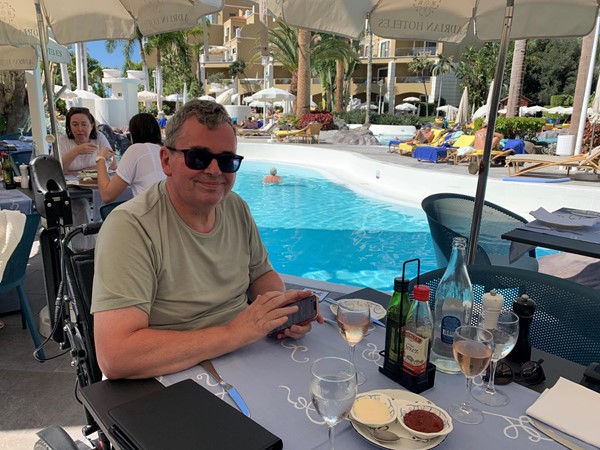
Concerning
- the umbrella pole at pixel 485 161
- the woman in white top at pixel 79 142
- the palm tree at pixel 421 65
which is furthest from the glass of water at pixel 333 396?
the palm tree at pixel 421 65

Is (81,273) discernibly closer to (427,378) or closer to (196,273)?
(196,273)

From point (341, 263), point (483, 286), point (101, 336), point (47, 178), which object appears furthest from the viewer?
point (341, 263)

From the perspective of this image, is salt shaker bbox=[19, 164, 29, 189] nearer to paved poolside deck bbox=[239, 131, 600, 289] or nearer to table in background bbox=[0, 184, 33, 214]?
table in background bbox=[0, 184, 33, 214]

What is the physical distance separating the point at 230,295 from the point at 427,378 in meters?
0.79

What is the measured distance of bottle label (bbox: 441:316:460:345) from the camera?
4.38 feet

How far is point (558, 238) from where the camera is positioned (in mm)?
2779

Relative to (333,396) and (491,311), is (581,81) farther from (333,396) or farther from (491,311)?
(333,396)

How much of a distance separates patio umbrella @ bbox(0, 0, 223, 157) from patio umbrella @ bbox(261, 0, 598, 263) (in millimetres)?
725

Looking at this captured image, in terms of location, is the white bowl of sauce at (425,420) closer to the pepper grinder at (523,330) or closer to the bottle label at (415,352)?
the bottle label at (415,352)

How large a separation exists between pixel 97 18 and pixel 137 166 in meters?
1.38

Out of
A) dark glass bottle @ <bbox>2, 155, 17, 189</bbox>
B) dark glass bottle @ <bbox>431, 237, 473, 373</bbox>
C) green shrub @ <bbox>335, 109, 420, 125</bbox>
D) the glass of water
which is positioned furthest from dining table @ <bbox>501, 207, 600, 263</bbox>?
green shrub @ <bbox>335, 109, 420, 125</bbox>

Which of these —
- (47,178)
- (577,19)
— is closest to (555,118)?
(577,19)

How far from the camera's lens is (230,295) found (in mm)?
1688

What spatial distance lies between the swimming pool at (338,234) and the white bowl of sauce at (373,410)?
3309mm
